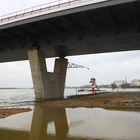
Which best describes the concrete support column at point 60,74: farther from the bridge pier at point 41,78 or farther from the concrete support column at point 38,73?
the concrete support column at point 38,73

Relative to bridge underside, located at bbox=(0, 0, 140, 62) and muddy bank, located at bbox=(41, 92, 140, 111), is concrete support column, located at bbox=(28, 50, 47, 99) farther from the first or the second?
muddy bank, located at bbox=(41, 92, 140, 111)

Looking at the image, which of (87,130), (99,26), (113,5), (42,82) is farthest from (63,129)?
(42,82)

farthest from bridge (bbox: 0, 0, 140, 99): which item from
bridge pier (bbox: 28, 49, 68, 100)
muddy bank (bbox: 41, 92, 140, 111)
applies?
muddy bank (bbox: 41, 92, 140, 111)

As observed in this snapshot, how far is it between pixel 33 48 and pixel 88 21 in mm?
12181

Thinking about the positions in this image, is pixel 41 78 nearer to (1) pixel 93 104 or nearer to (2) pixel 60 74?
(2) pixel 60 74

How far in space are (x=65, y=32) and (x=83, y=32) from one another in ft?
9.41

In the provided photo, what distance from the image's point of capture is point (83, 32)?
40000 mm

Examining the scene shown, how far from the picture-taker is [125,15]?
3300 cm

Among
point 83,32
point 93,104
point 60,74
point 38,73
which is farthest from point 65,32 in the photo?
point 93,104

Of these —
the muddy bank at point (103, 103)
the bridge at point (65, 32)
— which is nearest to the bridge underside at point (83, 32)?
the bridge at point (65, 32)

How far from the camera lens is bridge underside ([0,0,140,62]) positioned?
32656 mm

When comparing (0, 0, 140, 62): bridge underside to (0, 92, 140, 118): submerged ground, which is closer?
(0, 92, 140, 118): submerged ground

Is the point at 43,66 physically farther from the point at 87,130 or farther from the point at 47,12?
the point at 87,130

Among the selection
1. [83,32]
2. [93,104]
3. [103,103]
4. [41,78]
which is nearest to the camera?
[93,104]
